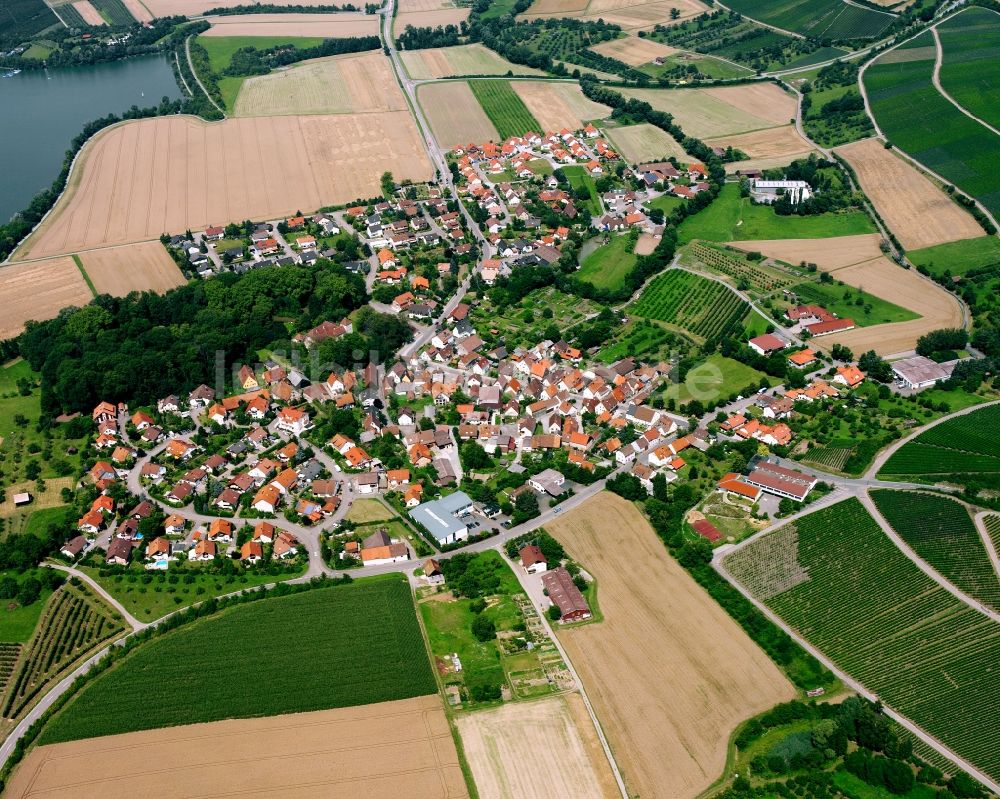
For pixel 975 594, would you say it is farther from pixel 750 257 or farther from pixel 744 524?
pixel 750 257

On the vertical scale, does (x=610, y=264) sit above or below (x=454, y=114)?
below

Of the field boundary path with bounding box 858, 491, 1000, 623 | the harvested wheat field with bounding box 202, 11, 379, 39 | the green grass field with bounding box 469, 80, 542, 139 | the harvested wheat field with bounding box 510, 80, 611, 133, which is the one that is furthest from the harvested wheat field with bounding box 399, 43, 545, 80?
the field boundary path with bounding box 858, 491, 1000, 623

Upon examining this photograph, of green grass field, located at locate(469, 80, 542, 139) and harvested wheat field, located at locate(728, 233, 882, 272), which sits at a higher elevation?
green grass field, located at locate(469, 80, 542, 139)

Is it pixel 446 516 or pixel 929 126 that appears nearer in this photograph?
pixel 446 516

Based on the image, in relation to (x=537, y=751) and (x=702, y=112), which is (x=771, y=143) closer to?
(x=702, y=112)

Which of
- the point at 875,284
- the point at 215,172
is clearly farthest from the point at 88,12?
the point at 875,284

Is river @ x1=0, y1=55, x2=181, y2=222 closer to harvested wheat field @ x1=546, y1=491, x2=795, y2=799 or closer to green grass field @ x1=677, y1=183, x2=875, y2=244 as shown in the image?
green grass field @ x1=677, y1=183, x2=875, y2=244

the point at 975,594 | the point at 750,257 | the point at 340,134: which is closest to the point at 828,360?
the point at 750,257
